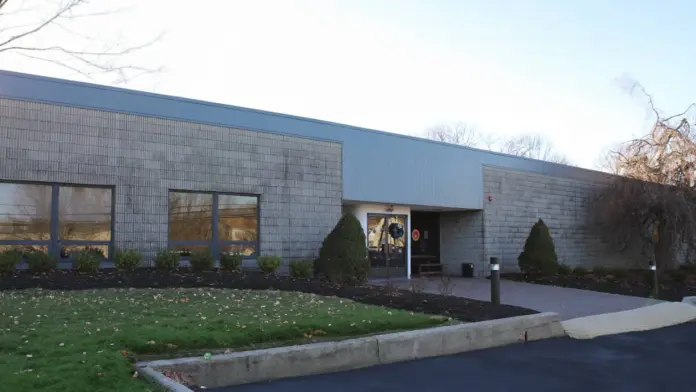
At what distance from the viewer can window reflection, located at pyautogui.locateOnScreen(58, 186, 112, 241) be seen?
1408 centimetres

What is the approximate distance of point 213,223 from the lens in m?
16.3

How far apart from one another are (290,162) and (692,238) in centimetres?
1683

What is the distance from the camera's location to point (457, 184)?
22.1 m

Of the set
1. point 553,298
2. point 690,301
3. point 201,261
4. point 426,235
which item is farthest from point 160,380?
point 426,235

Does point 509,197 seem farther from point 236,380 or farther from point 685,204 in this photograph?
point 236,380

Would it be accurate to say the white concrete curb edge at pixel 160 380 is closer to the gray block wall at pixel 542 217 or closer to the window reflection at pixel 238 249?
the window reflection at pixel 238 249

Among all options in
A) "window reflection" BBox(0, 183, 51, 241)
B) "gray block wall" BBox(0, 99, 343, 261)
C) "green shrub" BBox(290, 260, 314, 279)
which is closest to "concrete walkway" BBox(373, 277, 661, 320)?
"green shrub" BBox(290, 260, 314, 279)

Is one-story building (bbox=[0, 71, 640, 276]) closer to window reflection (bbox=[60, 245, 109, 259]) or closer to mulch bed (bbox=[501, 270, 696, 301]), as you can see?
window reflection (bbox=[60, 245, 109, 259])

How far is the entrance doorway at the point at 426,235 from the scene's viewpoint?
81.1 ft

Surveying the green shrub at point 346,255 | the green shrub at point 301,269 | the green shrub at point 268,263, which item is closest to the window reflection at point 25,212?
the green shrub at point 268,263

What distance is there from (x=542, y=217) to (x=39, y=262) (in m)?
18.9

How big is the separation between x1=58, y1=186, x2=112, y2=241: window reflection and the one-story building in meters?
0.02

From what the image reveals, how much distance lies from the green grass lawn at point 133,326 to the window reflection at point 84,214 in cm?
320

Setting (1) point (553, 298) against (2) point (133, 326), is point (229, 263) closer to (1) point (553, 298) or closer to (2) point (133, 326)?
(2) point (133, 326)
